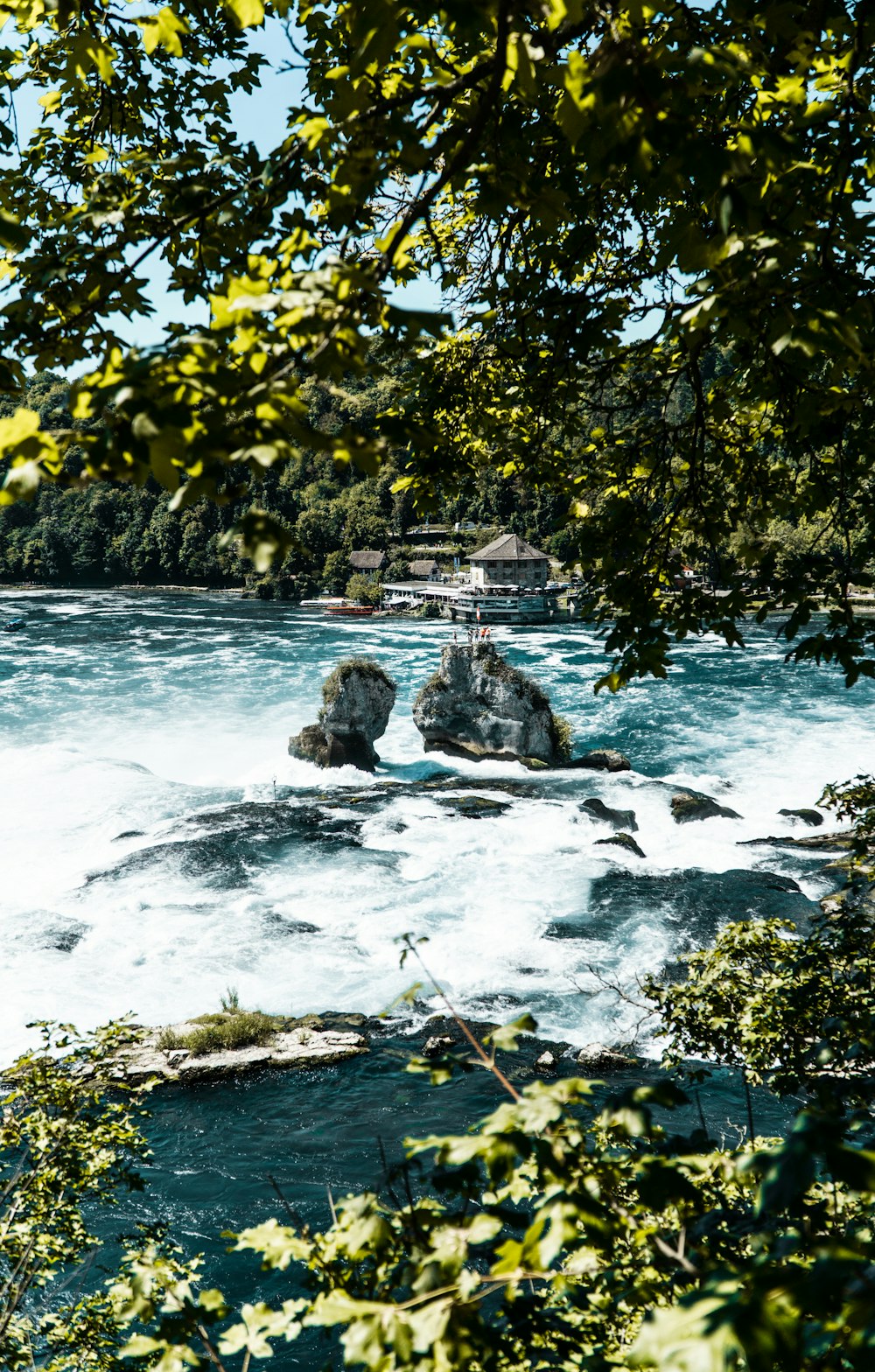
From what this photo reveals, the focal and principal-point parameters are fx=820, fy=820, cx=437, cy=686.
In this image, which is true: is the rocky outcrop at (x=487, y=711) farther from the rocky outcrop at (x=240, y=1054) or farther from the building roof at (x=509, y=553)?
the building roof at (x=509, y=553)

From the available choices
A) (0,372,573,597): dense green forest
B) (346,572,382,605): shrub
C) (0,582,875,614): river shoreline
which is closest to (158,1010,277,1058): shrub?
(346,572,382,605): shrub

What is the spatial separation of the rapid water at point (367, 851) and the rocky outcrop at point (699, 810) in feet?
1.36

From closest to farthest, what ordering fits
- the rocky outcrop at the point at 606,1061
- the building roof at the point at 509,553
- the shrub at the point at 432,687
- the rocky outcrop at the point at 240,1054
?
1. the rocky outcrop at the point at 606,1061
2. the rocky outcrop at the point at 240,1054
3. the shrub at the point at 432,687
4. the building roof at the point at 509,553

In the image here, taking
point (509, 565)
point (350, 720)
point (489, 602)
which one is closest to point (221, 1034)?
point (350, 720)

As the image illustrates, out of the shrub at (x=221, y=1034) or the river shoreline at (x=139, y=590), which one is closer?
the shrub at (x=221, y=1034)

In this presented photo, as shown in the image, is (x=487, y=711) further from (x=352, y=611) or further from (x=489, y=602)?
(x=352, y=611)

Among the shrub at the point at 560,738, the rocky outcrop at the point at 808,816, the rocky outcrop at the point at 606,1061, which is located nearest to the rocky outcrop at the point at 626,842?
the rocky outcrop at the point at 808,816

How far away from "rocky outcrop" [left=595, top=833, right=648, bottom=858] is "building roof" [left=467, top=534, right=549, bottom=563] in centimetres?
4767

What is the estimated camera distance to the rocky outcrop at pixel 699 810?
2217cm

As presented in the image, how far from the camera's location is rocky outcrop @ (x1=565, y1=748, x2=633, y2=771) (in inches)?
1054

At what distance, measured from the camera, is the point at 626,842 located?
2028 centimetres

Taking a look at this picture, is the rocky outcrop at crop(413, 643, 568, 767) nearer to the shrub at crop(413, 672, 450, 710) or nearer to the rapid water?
the shrub at crop(413, 672, 450, 710)

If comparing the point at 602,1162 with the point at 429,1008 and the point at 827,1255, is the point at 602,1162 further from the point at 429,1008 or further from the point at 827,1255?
the point at 429,1008

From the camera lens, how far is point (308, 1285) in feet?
8.02
